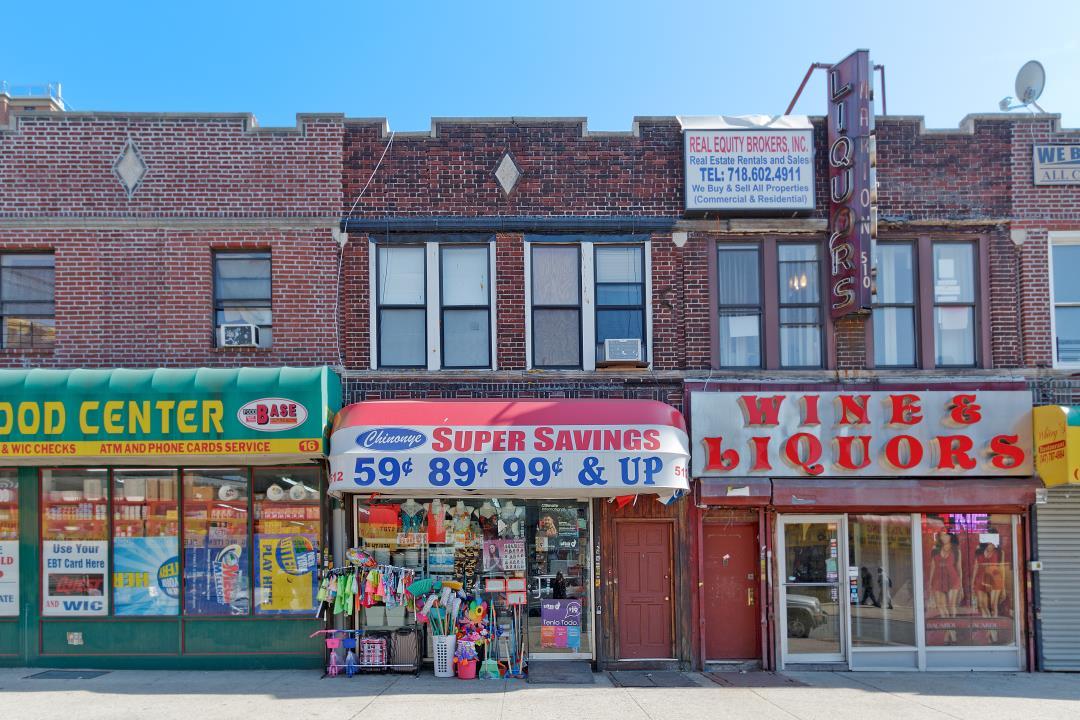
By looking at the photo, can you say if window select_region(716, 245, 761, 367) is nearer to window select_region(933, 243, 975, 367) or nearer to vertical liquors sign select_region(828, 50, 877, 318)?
vertical liquors sign select_region(828, 50, 877, 318)

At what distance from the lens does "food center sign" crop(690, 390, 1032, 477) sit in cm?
1230

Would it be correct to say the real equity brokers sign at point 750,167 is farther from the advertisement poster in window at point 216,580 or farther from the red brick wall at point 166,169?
the advertisement poster in window at point 216,580

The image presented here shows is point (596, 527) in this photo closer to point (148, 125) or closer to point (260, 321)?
point (260, 321)

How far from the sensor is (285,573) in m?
12.2

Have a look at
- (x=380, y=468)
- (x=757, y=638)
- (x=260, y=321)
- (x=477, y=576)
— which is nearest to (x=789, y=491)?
(x=757, y=638)

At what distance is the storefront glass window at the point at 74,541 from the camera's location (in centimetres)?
1214

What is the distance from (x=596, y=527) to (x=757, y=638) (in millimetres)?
2740

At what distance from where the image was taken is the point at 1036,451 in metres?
12.3

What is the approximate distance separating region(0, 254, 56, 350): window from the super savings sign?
4.81 meters

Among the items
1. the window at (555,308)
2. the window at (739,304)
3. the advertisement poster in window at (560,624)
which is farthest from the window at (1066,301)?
the advertisement poster in window at (560,624)

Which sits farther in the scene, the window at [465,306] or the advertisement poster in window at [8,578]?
the window at [465,306]

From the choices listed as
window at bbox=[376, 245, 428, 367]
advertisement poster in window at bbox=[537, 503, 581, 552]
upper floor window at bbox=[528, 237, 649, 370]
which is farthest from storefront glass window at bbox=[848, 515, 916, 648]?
window at bbox=[376, 245, 428, 367]

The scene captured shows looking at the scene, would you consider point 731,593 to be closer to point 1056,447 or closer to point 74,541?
point 1056,447

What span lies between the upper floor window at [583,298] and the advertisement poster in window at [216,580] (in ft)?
16.1
